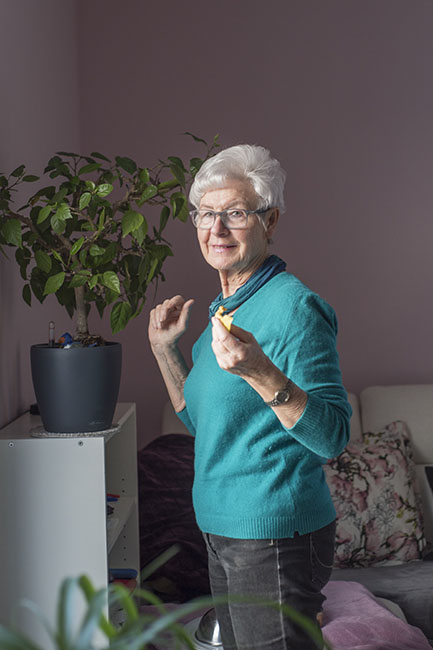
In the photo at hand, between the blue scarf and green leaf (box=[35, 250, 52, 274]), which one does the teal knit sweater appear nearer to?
the blue scarf

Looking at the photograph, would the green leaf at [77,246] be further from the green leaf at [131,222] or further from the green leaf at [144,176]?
the green leaf at [144,176]

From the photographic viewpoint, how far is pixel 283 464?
49.8 inches

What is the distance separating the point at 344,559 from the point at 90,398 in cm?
140

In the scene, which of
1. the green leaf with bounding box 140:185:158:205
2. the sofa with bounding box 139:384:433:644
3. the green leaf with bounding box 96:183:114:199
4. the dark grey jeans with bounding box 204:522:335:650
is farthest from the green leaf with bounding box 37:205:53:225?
the sofa with bounding box 139:384:433:644

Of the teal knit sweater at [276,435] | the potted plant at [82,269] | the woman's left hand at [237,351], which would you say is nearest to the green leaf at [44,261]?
the potted plant at [82,269]

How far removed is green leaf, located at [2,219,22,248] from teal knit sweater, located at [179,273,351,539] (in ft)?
1.66

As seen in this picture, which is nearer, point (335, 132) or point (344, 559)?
point (344, 559)

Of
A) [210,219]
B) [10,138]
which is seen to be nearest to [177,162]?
[210,219]

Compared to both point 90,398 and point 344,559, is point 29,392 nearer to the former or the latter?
point 90,398

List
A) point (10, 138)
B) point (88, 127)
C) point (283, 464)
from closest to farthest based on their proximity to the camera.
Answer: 1. point (283, 464)
2. point (10, 138)
3. point (88, 127)

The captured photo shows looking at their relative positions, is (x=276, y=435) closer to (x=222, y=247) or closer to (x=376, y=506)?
(x=222, y=247)

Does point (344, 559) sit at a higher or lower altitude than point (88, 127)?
lower

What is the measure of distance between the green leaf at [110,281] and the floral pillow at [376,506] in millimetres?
1411

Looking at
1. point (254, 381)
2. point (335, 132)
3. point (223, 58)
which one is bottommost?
point (254, 381)
